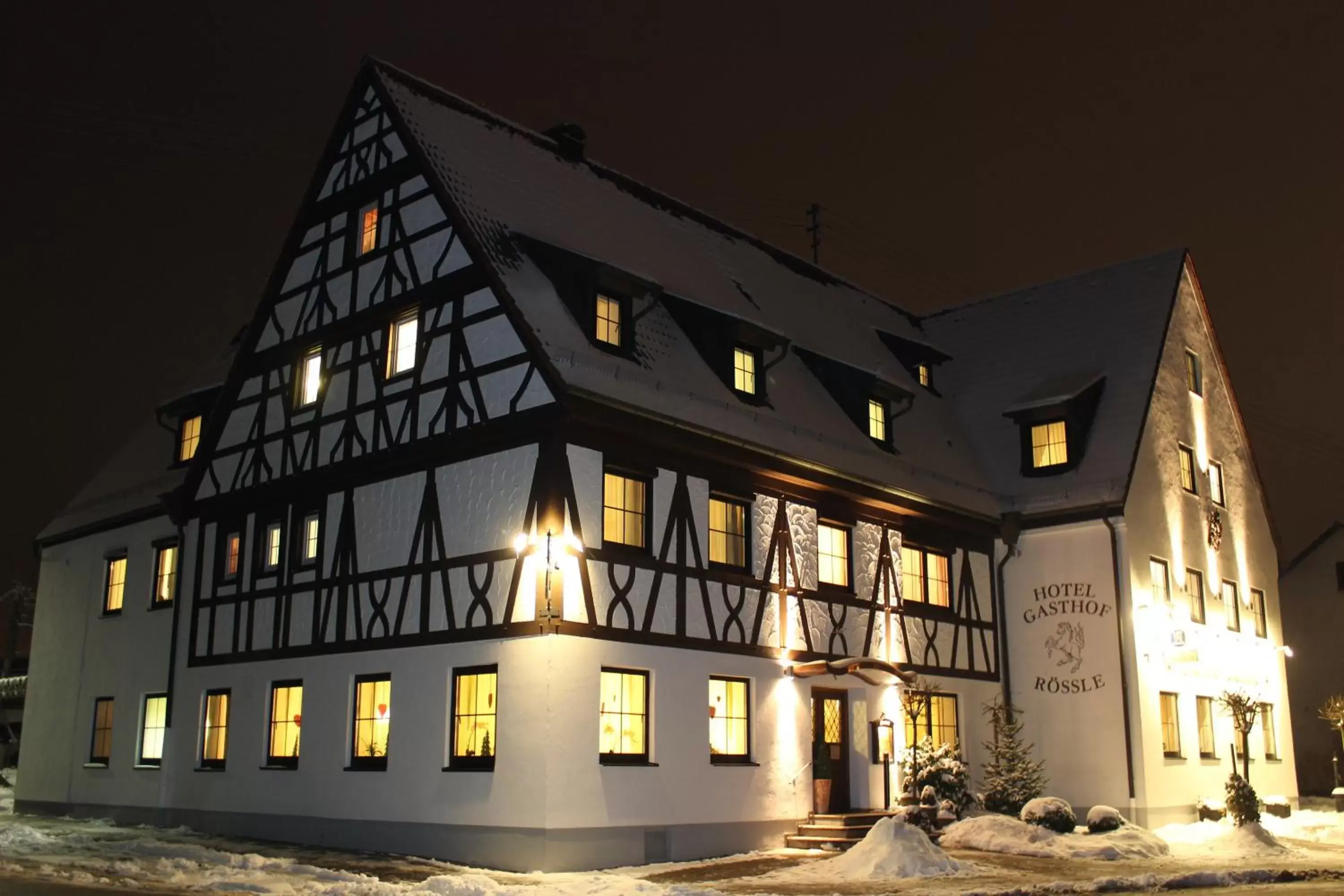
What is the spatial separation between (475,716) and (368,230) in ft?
30.2

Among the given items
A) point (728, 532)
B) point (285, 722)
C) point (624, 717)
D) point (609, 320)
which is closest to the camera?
point (624, 717)

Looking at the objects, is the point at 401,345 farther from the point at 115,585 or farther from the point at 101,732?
the point at 101,732

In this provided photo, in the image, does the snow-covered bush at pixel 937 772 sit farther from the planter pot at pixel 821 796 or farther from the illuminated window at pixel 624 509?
the illuminated window at pixel 624 509

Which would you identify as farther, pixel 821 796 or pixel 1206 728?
pixel 1206 728

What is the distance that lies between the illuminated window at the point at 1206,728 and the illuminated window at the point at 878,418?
885 centimetres

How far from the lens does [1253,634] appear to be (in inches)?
1260

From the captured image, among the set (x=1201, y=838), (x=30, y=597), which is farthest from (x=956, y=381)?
(x=30, y=597)

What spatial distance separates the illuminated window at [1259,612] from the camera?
106 feet

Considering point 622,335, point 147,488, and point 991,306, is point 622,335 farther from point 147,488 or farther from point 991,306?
point 991,306

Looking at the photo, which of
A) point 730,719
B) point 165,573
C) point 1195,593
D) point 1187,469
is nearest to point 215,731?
point 165,573

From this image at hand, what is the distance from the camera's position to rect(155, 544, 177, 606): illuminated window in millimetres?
26531

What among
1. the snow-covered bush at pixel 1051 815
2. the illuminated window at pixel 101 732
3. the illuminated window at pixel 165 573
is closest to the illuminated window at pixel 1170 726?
the snow-covered bush at pixel 1051 815

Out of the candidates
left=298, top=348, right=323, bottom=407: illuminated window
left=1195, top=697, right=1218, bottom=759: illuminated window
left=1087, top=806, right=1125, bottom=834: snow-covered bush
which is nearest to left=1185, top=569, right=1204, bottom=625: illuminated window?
left=1195, top=697, right=1218, bottom=759: illuminated window

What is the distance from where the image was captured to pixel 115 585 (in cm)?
2855
